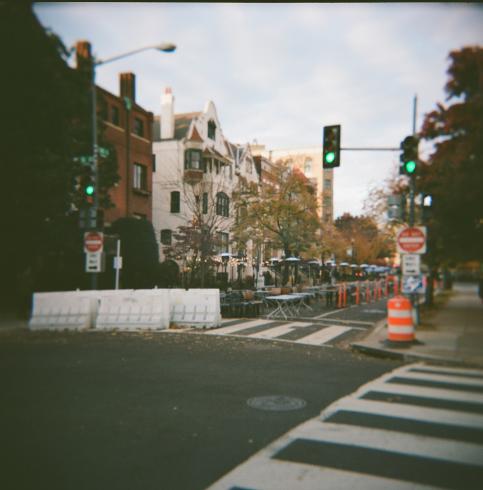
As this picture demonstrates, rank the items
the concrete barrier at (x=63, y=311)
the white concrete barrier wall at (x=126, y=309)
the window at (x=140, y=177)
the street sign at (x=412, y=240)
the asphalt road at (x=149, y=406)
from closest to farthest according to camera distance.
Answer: the asphalt road at (x=149, y=406)
the street sign at (x=412, y=240)
the white concrete barrier wall at (x=126, y=309)
the concrete barrier at (x=63, y=311)
the window at (x=140, y=177)

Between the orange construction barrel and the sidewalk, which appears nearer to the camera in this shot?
the sidewalk

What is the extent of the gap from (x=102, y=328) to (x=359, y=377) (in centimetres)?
900

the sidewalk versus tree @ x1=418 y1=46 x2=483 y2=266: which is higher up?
tree @ x1=418 y1=46 x2=483 y2=266

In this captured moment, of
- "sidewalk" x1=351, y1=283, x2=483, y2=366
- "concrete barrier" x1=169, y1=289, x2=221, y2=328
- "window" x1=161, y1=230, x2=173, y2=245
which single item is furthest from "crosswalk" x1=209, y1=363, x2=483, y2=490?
"window" x1=161, y1=230, x2=173, y2=245

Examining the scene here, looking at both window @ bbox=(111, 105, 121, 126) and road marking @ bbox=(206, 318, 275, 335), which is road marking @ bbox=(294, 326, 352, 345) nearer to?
road marking @ bbox=(206, 318, 275, 335)

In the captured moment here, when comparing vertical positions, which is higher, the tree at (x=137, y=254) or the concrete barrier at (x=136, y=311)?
the tree at (x=137, y=254)

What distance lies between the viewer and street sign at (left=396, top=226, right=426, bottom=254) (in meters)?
13.3

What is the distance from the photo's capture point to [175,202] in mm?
41125

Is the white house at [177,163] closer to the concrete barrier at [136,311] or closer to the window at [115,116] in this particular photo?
the window at [115,116]

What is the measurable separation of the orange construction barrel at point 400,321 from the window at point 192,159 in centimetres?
3090

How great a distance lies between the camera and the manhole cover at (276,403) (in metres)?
6.12

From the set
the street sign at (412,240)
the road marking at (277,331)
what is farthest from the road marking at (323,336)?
the street sign at (412,240)

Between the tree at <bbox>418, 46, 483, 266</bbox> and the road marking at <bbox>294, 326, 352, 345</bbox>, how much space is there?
5.01 meters

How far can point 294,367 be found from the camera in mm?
8797
